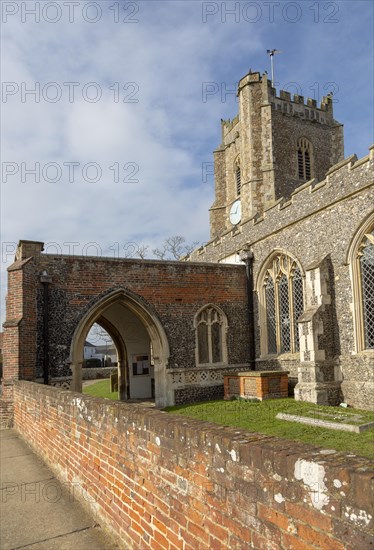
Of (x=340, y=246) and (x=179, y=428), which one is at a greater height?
(x=340, y=246)

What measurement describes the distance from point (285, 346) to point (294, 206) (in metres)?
4.53

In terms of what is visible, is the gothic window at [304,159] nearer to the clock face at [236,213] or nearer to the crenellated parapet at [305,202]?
the clock face at [236,213]

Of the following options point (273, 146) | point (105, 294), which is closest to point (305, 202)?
point (105, 294)

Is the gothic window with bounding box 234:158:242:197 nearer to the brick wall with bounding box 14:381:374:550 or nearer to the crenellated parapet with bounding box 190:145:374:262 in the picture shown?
the crenellated parapet with bounding box 190:145:374:262

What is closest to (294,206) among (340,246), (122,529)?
(340,246)

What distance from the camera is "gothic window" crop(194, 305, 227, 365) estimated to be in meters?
15.5

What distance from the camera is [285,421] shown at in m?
9.95

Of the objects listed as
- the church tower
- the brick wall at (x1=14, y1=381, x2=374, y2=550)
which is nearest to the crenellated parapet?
the church tower

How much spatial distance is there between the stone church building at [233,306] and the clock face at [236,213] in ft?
25.9

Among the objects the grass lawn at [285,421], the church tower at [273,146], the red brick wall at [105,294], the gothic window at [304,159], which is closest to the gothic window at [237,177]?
the church tower at [273,146]

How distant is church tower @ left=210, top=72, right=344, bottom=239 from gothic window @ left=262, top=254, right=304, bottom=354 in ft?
32.5

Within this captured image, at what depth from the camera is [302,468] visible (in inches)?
89.0

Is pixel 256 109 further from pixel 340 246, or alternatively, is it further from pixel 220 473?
pixel 220 473

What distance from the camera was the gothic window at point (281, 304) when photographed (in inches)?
566
